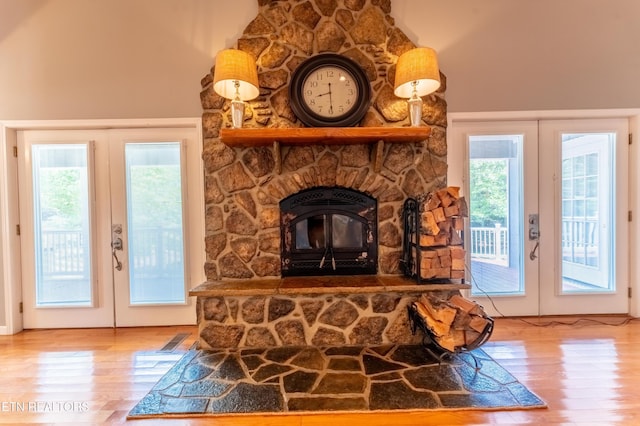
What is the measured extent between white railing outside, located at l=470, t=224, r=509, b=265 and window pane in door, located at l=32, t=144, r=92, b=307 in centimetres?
380

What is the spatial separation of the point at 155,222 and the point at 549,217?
12.7ft

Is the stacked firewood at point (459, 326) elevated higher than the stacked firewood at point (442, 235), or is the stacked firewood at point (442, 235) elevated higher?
the stacked firewood at point (442, 235)

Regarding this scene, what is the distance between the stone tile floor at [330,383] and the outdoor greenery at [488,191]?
130cm

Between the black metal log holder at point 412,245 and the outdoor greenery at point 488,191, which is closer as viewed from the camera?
the black metal log holder at point 412,245

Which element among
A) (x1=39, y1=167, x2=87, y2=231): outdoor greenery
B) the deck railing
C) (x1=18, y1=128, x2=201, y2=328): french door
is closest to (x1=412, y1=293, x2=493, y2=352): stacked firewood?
(x1=18, y1=128, x2=201, y2=328): french door

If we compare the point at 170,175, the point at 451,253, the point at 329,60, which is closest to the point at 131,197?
the point at 170,175

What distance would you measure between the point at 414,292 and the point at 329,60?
6.88 ft

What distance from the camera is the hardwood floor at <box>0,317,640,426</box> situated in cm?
165

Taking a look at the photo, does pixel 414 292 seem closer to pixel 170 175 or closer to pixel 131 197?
pixel 170 175

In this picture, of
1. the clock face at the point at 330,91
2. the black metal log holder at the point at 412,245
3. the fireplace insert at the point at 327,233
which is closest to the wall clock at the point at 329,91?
the clock face at the point at 330,91

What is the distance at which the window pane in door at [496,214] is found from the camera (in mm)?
2982

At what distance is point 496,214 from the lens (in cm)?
301

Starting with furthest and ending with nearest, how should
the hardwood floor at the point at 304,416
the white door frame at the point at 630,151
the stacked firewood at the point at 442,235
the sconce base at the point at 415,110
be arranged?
the white door frame at the point at 630,151
the sconce base at the point at 415,110
the stacked firewood at the point at 442,235
the hardwood floor at the point at 304,416

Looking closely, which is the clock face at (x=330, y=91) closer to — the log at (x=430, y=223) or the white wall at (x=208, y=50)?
the white wall at (x=208, y=50)
